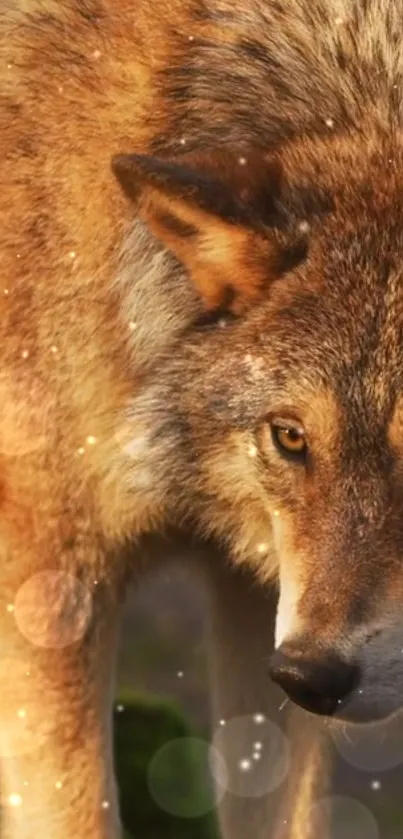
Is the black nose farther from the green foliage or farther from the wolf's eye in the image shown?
the green foliage

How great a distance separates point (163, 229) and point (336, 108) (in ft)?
1.44

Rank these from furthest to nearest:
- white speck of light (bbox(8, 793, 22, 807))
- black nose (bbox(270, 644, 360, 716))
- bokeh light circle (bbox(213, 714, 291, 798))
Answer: bokeh light circle (bbox(213, 714, 291, 798)) < white speck of light (bbox(8, 793, 22, 807)) < black nose (bbox(270, 644, 360, 716))

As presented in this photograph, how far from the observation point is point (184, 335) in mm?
3164

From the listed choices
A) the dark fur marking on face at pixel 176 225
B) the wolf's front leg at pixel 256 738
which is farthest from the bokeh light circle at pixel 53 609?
the dark fur marking on face at pixel 176 225

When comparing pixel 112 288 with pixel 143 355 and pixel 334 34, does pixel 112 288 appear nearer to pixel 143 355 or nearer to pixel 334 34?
pixel 143 355

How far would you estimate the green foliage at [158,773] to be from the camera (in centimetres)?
464

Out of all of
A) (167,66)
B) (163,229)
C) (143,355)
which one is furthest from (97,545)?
(167,66)

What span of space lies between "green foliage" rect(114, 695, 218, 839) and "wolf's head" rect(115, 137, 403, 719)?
1596 millimetres

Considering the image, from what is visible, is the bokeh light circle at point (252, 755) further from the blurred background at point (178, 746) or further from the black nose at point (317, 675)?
the black nose at point (317, 675)

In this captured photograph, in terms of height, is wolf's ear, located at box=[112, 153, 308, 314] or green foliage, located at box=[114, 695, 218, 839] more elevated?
wolf's ear, located at box=[112, 153, 308, 314]

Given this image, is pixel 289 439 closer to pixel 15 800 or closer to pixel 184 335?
pixel 184 335

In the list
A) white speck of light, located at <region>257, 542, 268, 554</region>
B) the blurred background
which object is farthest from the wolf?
the blurred background

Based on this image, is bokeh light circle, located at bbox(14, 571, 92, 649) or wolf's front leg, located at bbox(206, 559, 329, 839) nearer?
bokeh light circle, located at bbox(14, 571, 92, 649)

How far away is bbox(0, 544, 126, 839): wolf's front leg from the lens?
3.36m
